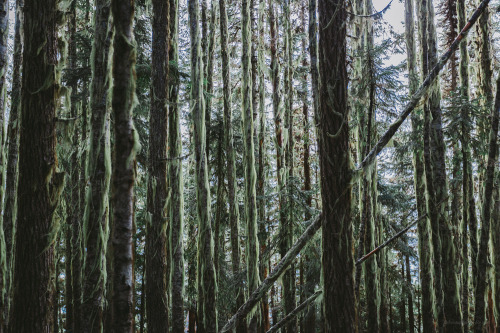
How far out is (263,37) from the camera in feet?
56.4

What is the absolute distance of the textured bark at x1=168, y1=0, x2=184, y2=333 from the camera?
27.6 ft

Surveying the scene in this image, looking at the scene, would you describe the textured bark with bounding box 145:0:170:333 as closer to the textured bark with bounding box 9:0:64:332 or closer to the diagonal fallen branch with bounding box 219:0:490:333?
the textured bark with bounding box 9:0:64:332

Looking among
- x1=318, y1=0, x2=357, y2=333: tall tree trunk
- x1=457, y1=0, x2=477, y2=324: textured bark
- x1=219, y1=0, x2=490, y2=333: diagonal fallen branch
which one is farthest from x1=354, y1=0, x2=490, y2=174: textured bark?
x1=457, y1=0, x2=477, y2=324: textured bark

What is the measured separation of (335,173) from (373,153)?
442 mm

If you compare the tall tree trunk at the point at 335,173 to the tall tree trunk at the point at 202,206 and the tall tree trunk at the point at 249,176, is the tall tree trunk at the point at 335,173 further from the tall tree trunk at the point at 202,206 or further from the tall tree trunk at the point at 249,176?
the tall tree trunk at the point at 249,176

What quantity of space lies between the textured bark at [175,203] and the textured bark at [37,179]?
3.82 m

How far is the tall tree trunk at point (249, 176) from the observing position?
10.3m

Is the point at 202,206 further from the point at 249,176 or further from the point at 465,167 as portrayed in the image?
the point at 465,167

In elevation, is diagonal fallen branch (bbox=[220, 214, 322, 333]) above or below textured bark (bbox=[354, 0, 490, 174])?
below

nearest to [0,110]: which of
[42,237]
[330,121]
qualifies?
[42,237]

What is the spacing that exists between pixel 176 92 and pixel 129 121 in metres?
5.36

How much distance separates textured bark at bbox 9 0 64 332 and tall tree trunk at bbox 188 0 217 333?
12.7 ft

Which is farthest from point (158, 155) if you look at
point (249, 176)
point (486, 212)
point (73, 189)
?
point (73, 189)

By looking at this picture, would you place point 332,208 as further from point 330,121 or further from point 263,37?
point 263,37
